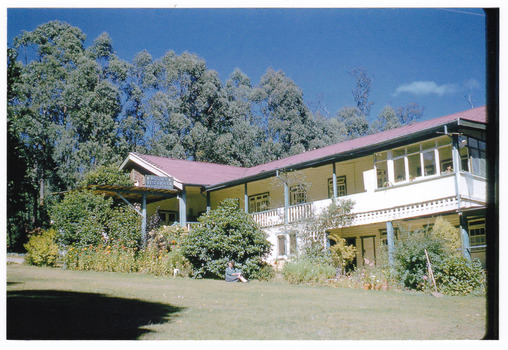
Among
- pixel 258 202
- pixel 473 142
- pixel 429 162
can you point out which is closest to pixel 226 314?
pixel 429 162

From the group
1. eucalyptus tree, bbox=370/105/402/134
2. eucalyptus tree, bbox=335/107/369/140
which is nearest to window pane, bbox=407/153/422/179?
eucalyptus tree, bbox=370/105/402/134

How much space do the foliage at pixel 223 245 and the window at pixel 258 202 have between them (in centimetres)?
792

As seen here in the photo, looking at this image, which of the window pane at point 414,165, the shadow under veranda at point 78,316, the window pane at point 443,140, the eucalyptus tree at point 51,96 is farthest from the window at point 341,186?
the shadow under veranda at point 78,316

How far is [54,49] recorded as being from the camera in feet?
86.1

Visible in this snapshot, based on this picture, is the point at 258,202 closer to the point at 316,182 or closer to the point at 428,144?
the point at 316,182

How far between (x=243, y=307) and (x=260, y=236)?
7.74 meters

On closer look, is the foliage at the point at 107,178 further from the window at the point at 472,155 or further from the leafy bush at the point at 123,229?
the window at the point at 472,155

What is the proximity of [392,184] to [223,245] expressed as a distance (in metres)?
6.66

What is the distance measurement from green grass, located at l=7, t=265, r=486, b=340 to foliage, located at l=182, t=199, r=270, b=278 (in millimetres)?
3974

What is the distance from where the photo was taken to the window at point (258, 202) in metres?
25.8

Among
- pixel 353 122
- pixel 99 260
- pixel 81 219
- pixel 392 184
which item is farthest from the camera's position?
pixel 353 122

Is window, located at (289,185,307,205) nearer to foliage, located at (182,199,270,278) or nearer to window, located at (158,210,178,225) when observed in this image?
foliage, located at (182,199,270,278)

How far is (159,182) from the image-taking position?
24422mm
